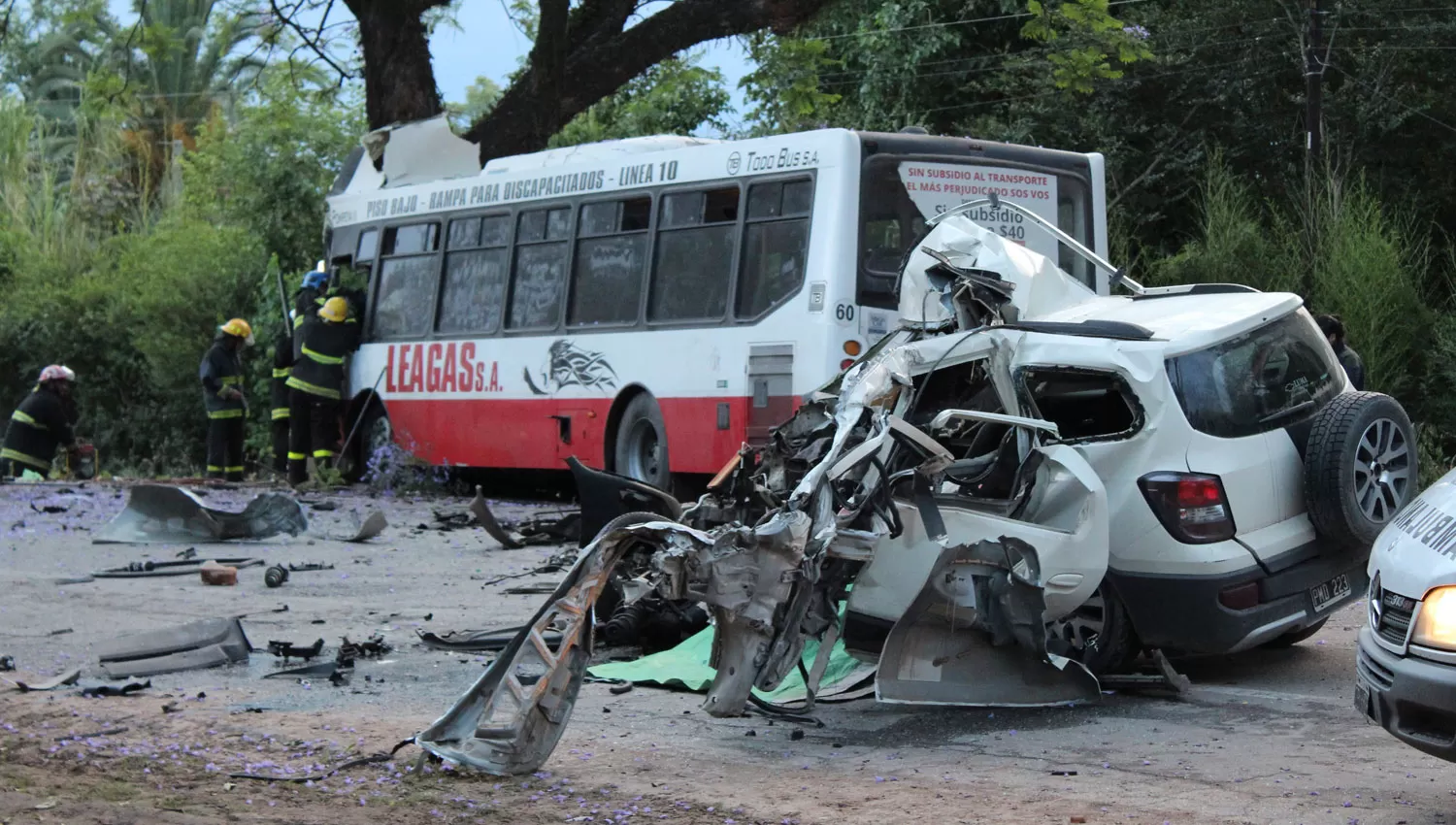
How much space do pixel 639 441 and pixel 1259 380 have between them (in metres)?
8.83

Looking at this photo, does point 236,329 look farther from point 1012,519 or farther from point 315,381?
point 1012,519

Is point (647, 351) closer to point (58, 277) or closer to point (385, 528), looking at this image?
point (385, 528)

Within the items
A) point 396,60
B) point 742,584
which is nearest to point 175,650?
point 742,584

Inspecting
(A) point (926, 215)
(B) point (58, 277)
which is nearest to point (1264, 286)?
(A) point (926, 215)

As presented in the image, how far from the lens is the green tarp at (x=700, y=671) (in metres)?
7.30

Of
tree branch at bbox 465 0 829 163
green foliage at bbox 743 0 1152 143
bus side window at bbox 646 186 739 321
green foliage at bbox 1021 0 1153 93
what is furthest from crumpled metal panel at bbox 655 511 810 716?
green foliage at bbox 743 0 1152 143

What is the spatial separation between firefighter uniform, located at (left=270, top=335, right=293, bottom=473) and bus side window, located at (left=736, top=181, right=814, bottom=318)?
670 cm

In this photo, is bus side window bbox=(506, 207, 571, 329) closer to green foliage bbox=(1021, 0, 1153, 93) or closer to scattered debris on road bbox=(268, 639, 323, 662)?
green foliage bbox=(1021, 0, 1153, 93)

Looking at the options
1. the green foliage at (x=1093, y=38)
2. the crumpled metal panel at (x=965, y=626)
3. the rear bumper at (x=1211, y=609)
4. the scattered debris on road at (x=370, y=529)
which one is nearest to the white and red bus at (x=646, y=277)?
the green foliage at (x=1093, y=38)

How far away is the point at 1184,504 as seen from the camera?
22.3ft

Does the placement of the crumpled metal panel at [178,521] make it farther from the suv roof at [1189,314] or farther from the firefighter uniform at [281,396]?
the suv roof at [1189,314]

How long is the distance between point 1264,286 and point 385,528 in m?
10.1

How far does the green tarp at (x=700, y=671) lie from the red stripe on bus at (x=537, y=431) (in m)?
6.17

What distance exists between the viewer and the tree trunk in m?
18.2
